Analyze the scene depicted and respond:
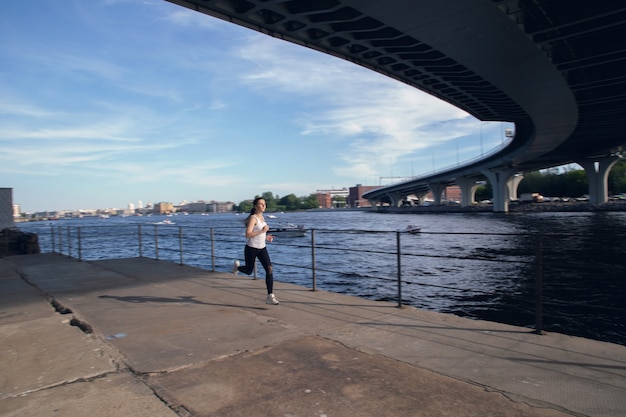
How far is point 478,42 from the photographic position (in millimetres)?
21109

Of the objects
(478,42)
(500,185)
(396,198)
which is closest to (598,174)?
(500,185)

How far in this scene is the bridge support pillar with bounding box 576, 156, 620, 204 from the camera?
74688 mm

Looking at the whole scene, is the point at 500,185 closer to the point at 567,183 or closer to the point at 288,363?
the point at 567,183

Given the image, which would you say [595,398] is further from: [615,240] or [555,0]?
[615,240]

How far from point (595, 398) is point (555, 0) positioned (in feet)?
66.8

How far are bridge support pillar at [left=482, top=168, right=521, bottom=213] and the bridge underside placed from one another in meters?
46.3

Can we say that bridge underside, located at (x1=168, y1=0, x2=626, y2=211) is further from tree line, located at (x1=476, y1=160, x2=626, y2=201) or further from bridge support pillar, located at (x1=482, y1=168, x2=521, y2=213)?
tree line, located at (x1=476, y1=160, x2=626, y2=201)

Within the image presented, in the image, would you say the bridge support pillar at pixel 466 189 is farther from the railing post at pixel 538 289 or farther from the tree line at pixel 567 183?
the railing post at pixel 538 289

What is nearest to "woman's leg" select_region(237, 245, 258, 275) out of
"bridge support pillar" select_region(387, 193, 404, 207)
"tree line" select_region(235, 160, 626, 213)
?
"tree line" select_region(235, 160, 626, 213)

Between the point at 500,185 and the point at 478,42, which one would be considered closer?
the point at 478,42

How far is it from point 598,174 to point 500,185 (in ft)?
53.8

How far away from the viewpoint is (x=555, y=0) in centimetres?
1873

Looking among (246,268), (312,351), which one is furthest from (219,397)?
(246,268)

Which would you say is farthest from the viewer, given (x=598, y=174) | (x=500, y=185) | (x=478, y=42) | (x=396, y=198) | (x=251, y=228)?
(x=396, y=198)
